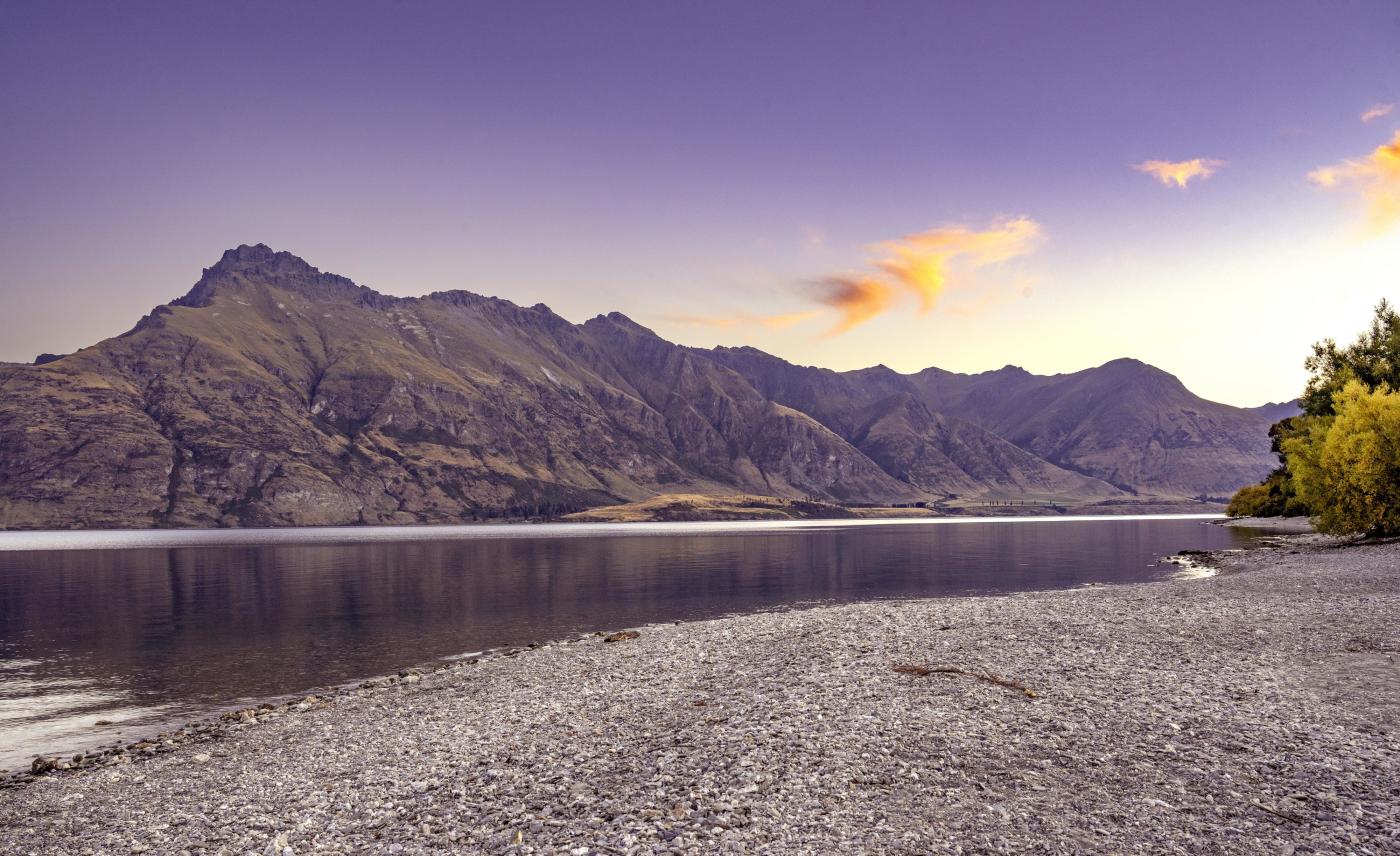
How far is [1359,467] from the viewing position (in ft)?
241

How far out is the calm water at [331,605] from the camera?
4009cm

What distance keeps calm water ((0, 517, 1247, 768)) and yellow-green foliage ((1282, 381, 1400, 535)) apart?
652 inches

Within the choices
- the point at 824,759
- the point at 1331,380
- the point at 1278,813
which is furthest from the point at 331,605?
the point at 1331,380

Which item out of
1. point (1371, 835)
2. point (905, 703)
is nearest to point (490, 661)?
point (905, 703)

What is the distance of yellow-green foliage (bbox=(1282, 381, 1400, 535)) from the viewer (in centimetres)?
7281

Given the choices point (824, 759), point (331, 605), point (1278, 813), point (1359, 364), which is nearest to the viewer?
point (1278, 813)

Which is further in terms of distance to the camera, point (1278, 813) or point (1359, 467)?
point (1359, 467)

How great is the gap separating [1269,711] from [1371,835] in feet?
30.9

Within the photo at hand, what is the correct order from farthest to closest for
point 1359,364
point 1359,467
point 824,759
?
point 1359,364, point 1359,467, point 824,759

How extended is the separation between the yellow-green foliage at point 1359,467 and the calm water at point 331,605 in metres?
16.5

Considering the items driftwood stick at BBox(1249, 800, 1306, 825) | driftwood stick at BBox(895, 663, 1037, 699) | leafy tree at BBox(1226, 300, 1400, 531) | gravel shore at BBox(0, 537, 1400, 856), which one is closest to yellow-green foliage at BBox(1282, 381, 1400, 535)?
leafy tree at BBox(1226, 300, 1400, 531)

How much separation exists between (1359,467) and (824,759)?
78.7 meters

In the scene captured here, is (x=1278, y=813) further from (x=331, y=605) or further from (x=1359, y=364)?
(x=1359, y=364)

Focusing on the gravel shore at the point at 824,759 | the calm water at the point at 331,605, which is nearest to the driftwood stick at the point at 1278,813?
the gravel shore at the point at 824,759
